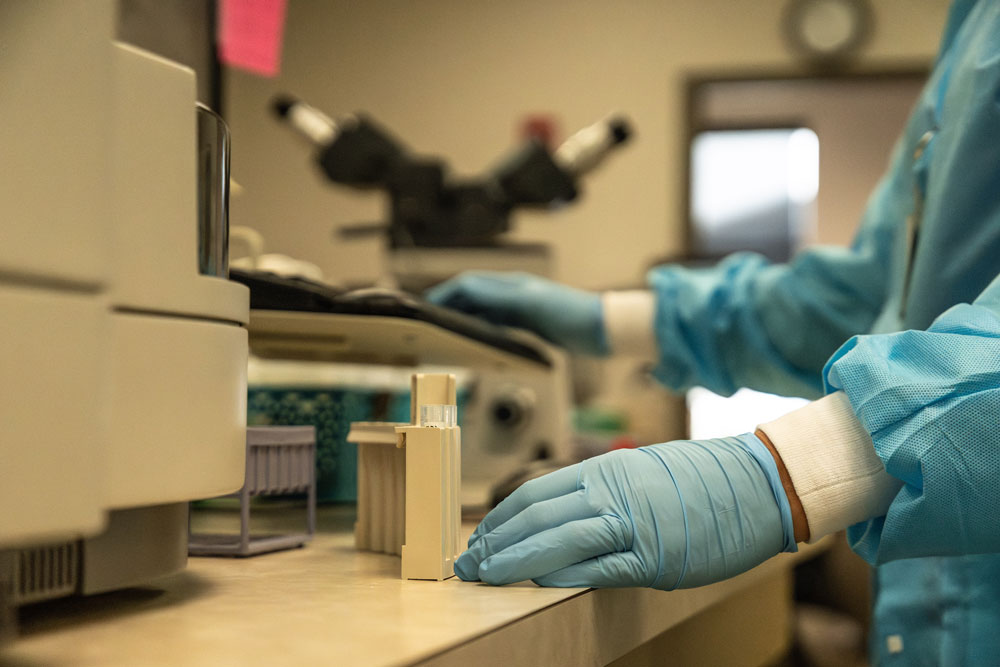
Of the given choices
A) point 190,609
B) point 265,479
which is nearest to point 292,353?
point 265,479

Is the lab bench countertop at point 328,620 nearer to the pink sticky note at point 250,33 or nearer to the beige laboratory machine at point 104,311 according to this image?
the beige laboratory machine at point 104,311

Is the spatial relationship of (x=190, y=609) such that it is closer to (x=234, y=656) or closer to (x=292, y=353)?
(x=234, y=656)

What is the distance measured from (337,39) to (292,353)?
7.00ft

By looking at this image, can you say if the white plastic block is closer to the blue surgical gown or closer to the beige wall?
the blue surgical gown

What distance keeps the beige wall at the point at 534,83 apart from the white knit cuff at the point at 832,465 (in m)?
2.17

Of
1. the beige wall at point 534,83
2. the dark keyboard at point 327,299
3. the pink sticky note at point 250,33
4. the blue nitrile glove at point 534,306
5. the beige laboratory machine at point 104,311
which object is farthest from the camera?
the beige wall at point 534,83


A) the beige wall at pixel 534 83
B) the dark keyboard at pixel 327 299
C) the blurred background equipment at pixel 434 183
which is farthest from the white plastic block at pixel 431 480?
the beige wall at pixel 534 83

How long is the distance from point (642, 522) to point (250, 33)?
2.58 feet

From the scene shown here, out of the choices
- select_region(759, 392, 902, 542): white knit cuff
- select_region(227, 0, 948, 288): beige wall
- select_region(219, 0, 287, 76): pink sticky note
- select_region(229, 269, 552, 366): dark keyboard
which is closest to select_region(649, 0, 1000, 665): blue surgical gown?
select_region(759, 392, 902, 542): white knit cuff

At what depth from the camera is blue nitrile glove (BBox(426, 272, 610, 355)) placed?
4.30 feet

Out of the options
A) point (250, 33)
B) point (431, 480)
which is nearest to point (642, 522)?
point (431, 480)

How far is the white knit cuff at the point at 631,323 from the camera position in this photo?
1.35 m

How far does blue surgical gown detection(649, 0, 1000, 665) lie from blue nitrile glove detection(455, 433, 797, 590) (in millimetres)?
85

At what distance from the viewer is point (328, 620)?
0.39 metres
